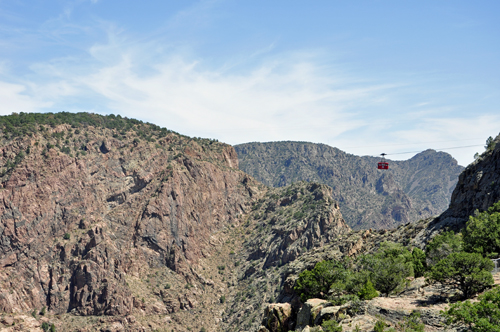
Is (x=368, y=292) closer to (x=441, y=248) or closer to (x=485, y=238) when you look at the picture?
(x=441, y=248)

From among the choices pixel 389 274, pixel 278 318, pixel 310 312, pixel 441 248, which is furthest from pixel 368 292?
pixel 278 318

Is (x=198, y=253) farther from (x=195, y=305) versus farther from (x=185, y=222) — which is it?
(x=195, y=305)

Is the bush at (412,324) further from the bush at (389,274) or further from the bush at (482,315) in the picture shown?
the bush at (389,274)

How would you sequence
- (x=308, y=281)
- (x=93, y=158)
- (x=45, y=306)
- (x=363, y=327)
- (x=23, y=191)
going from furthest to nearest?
(x=93, y=158) < (x=23, y=191) < (x=45, y=306) < (x=308, y=281) < (x=363, y=327)

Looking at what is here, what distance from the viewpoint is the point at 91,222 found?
16475cm

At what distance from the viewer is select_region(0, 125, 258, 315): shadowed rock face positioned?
148750 millimetres

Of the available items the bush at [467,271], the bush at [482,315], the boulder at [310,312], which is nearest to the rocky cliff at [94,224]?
the boulder at [310,312]

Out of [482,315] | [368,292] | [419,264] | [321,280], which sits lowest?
[321,280]

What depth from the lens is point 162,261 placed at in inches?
6777

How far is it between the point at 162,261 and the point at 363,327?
141230 mm

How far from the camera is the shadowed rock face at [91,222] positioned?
149 m

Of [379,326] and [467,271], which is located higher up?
[467,271]

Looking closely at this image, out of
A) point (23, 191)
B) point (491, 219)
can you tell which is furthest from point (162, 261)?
point (491, 219)

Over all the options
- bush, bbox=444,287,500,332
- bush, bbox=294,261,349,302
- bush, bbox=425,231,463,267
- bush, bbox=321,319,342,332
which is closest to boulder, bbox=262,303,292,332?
bush, bbox=294,261,349,302
